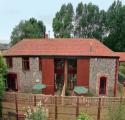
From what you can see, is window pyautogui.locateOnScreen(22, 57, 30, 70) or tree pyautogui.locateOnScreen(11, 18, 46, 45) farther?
tree pyautogui.locateOnScreen(11, 18, 46, 45)

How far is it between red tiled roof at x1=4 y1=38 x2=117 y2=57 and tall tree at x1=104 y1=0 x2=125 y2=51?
1117 inches

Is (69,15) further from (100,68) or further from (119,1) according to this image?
(100,68)

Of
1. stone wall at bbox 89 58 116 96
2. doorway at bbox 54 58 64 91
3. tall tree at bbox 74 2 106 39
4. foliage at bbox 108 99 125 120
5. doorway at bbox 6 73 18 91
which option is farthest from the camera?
tall tree at bbox 74 2 106 39

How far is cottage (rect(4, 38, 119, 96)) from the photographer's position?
30891mm

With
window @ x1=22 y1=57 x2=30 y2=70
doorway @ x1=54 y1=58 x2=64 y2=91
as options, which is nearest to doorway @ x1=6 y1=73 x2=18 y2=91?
Result: window @ x1=22 y1=57 x2=30 y2=70

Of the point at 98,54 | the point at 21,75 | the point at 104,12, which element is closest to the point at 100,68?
the point at 98,54

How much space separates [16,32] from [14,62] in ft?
114

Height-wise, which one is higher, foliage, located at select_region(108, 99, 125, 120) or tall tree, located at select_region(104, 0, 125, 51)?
tall tree, located at select_region(104, 0, 125, 51)

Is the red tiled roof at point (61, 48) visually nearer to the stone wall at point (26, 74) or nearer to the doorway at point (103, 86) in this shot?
the stone wall at point (26, 74)

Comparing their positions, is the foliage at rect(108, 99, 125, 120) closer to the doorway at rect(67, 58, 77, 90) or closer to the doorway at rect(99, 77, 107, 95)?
the doorway at rect(99, 77, 107, 95)

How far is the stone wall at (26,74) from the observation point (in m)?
32.1

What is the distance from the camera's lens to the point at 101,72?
102ft

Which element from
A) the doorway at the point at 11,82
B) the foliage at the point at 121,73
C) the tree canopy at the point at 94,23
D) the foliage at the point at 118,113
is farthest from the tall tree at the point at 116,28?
the foliage at the point at 118,113

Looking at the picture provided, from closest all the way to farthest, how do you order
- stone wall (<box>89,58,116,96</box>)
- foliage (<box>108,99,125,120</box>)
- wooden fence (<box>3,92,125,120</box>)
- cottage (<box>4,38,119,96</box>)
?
foliage (<box>108,99,125,120</box>) → wooden fence (<box>3,92,125,120</box>) → stone wall (<box>89,58,116,96</box>) → cottage (<box>4,38,119,96</box>)
